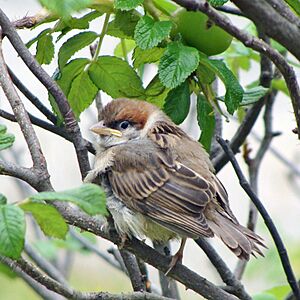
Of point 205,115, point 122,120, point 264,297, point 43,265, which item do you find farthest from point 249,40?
point 43,265

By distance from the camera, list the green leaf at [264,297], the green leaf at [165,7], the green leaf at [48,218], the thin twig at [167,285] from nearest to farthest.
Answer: the green leaf at [48,218] → the green leaf at [165,7] → the green leaf at [264,297] → the thin twig at [167,285]

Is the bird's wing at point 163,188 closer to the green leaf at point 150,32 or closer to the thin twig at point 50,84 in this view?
the thin twig at point 50,84

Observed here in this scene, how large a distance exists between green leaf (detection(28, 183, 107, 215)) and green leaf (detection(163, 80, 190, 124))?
962 mm

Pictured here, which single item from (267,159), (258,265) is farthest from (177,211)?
(267,159)

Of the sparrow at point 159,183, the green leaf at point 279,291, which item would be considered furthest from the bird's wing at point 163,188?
the green leaf at point 279,291

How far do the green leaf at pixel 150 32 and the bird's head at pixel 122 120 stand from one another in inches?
33.7

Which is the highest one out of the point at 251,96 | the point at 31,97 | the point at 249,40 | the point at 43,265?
the point at 249,40

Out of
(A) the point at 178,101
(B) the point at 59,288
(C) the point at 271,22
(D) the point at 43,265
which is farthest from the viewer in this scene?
(D) the point at 43,265

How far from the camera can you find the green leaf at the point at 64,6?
1.69 meters

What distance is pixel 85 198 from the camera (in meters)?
1.77

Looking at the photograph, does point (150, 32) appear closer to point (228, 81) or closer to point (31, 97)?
point (228, 81)

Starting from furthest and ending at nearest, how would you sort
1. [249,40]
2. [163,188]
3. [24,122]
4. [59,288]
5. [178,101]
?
[163,188] < [178,101] < [24,122] < [59,288] < [249,40]

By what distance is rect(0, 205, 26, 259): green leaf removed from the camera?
1.77m

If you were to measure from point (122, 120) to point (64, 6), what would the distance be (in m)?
1.76
